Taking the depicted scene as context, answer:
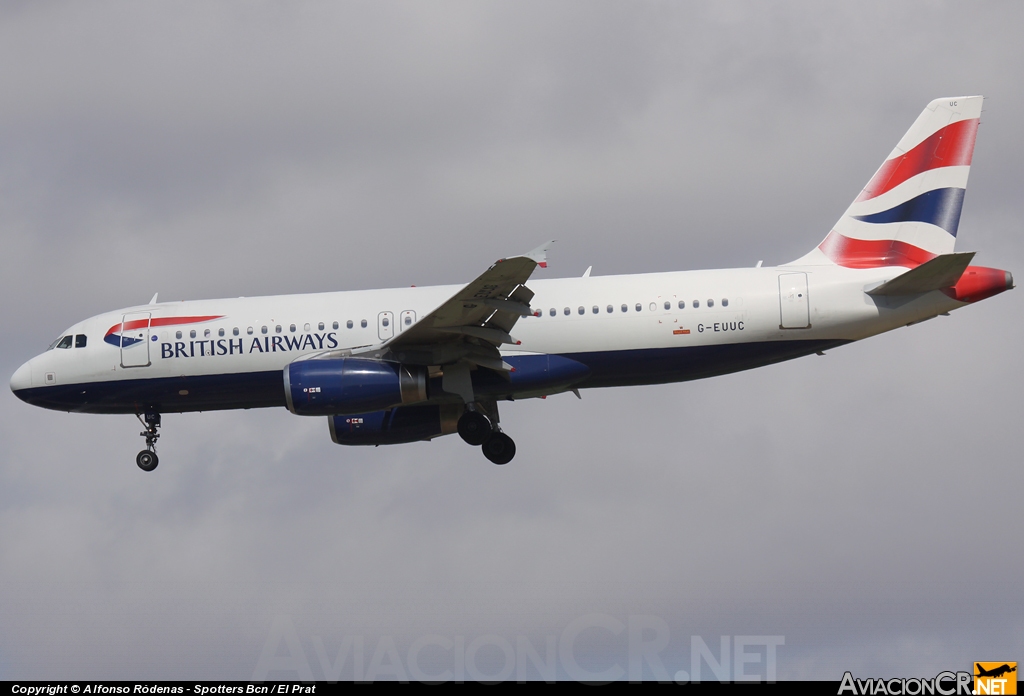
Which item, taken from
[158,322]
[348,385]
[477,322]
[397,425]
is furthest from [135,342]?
[477,322]

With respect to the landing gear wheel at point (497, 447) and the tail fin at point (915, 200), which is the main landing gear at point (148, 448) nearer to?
the landing gear wheel at point (497, 447)

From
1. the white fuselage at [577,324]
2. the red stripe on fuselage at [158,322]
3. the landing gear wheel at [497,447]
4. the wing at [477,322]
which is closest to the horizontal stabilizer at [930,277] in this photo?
the white fuselage at [577,324]

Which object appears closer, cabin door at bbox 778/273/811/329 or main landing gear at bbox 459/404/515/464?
cabin door at bbox 778/273/811/329

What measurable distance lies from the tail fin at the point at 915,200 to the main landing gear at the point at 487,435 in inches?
326

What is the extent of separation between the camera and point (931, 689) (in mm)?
23797

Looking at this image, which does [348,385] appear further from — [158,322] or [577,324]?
[158,322]

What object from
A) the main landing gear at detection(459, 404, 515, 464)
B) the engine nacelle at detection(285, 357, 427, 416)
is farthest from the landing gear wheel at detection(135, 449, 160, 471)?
the main landing gear at detection(459, 404, 515, 464)

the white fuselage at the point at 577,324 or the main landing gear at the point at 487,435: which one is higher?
the white fuselage at the point at 577,324

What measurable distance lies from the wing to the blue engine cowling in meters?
2.98

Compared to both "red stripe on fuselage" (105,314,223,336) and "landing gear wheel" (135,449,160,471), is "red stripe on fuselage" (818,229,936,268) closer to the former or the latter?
"red stripe on fuselage" (105,314,223,336)

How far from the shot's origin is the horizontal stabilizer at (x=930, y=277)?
30.9 meters

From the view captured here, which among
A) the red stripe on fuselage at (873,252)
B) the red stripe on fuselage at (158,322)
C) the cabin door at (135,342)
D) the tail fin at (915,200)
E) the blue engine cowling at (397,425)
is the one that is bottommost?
the blue engine cowling at (397,425)

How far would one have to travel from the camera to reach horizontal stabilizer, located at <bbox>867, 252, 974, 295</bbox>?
1216 inches

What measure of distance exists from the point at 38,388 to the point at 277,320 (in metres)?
6.50
